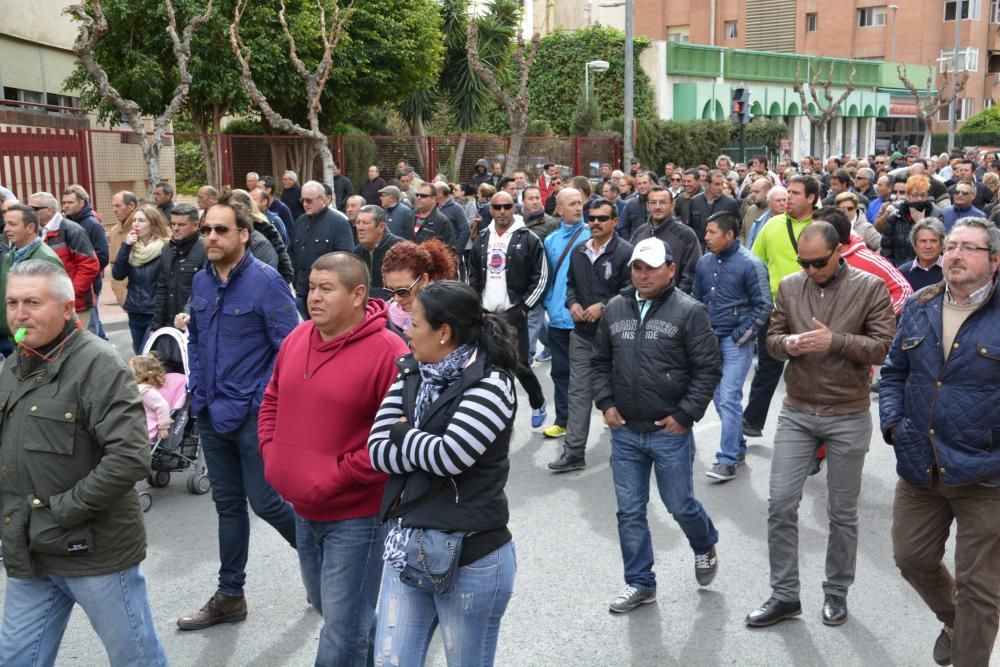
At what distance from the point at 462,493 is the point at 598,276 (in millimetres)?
4541

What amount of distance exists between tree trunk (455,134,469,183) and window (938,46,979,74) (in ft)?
141

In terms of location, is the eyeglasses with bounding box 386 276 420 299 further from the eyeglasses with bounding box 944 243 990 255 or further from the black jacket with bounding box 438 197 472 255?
the black jacket with bounding box 438 197 472 255

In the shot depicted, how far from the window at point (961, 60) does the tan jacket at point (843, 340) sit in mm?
59620

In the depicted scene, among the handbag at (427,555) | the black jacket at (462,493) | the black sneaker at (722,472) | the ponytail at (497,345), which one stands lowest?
the black sneaker at (722,472)

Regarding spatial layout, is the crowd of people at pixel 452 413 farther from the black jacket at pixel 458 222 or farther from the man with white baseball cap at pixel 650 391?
the black jacket at pixel 458 222

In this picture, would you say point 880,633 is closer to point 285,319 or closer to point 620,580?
point 620,580

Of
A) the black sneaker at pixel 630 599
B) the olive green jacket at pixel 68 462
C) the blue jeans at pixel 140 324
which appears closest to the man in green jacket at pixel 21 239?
the blue jeans at pixel 140 324

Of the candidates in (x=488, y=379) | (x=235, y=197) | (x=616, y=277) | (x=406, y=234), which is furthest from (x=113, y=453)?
(x=406, y=234)

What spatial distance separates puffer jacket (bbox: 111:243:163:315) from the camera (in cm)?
879

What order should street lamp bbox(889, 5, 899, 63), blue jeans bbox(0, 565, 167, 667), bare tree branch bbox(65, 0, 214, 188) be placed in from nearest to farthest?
blue jeans bbox(0, 565, 167, 667)
bare tree branch bbox(65, 0, 214, 188)
street lamp bbox(889, 5, 899, 63)

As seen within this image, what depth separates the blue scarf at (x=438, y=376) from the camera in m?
3.56

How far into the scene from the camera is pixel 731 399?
7734 millimetres

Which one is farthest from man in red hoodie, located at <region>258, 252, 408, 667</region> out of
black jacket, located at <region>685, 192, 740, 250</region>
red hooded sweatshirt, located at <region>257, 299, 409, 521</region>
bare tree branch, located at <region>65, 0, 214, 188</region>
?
bare tree branch, located at <region>65, 0, 214, 188</region>

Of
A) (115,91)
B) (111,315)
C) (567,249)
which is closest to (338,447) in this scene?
(567,249)
